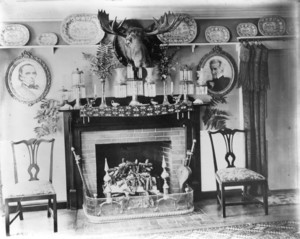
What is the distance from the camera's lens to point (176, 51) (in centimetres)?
432

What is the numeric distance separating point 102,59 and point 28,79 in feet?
2.53

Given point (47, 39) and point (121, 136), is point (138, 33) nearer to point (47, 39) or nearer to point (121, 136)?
point (47, 39)

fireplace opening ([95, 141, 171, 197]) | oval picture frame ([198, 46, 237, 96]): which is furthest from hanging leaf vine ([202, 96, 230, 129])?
fireplace opening ([95, 141, 171, 197])

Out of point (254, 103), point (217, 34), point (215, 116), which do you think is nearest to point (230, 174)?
point (215, 116)

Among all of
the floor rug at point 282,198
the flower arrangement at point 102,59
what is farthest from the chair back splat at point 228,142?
the flower arrangement at point 102,59

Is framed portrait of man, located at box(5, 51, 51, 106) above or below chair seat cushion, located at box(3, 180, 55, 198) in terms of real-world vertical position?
above

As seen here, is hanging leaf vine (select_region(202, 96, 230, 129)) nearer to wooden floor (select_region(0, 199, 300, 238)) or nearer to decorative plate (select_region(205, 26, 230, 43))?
decorative plate (select_region(205, 26, 230, 43))

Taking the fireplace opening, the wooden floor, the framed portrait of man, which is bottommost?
the wooden floor

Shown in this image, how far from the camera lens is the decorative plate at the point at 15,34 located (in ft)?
12.9

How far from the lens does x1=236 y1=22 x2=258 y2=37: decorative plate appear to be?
4.28 meters

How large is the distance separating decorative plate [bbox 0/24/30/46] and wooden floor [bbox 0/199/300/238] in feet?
5.61

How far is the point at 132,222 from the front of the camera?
13.0ft

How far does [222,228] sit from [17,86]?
2414mm

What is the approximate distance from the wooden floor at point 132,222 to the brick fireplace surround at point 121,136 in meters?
0.33
